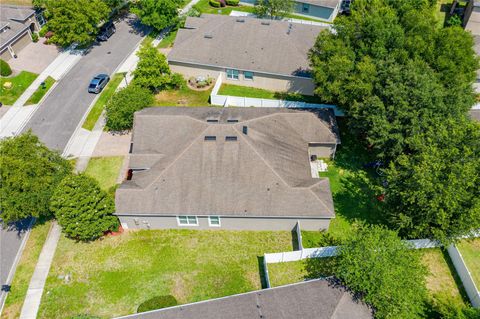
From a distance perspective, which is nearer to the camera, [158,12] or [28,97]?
[28,97]

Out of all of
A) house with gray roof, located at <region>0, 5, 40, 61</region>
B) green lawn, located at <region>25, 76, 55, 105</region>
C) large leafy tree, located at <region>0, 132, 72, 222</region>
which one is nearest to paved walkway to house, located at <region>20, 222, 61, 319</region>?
large leafy tree, located at <region>0, 132, 72, 222</region>

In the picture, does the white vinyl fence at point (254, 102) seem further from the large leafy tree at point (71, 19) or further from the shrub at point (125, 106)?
the large leafy tree at point (71, 19)

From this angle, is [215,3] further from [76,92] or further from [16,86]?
[16,86]

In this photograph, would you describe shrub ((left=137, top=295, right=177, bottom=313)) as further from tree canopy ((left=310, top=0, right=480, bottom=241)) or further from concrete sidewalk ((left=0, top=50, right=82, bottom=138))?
concrete sidewalk ((left=0, top=50, right=82, bottom=138))

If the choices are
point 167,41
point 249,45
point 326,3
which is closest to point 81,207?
point 249,45

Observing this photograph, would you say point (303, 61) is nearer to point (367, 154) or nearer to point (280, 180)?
point (367, 154)

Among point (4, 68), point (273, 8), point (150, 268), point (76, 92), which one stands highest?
point (273, 8)

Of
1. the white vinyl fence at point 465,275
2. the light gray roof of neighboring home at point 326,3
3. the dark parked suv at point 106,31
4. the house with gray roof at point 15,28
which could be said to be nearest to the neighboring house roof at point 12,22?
the house with gray roof at point 15,28
